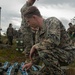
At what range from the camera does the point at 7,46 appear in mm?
27984

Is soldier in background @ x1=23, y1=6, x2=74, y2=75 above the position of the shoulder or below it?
below

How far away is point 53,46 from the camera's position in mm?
6090

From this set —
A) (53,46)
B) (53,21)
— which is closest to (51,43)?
(53,46)

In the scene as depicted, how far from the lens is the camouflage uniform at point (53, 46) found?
19.9 ft

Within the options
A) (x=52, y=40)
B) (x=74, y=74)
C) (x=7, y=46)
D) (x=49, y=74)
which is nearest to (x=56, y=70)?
(x=49, y=74)

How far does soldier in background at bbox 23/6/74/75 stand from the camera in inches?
239

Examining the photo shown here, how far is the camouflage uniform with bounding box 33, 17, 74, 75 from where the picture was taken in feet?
19.9

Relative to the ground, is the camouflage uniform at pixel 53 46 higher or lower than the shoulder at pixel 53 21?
lower

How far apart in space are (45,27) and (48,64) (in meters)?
0.62

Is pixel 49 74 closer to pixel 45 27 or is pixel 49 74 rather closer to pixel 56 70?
pixel 56 70

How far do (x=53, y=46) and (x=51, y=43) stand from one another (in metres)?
0.07

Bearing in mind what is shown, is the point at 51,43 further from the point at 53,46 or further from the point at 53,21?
the point at 53,21

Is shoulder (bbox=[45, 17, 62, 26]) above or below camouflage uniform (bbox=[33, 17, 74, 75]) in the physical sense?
above

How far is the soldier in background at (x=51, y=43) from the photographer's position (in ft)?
19.9
